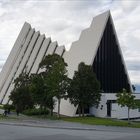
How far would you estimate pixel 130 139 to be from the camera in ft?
81.4

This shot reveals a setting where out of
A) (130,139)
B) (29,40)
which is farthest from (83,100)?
(29,40)

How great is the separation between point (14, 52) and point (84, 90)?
201ft

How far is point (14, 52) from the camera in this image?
4400 inches

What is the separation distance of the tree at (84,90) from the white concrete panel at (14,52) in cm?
5572

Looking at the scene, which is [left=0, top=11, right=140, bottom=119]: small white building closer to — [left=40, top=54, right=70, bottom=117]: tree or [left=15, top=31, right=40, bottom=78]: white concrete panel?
[left=40, top=54, right=70, bottom=117]: tree

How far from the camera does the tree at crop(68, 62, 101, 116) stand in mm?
53875

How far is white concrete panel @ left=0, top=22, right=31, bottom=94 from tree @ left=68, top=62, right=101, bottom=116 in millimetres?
55724

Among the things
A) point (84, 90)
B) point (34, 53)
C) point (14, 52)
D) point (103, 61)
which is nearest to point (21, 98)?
point (84, 90)

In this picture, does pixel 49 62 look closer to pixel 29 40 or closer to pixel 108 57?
pixel 108 57

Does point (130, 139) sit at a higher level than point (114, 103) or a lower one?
lower

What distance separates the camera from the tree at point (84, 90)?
177 ft

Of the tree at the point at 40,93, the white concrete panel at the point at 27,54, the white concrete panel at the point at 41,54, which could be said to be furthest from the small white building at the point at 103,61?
the white concrete panel at the point at 27,54

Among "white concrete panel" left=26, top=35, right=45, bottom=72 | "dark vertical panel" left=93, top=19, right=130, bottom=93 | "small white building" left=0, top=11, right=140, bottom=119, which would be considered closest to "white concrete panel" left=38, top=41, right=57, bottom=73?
"small white building" left=0, top=11, right=140, bottom=119

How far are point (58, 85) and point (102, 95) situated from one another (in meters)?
10.6
